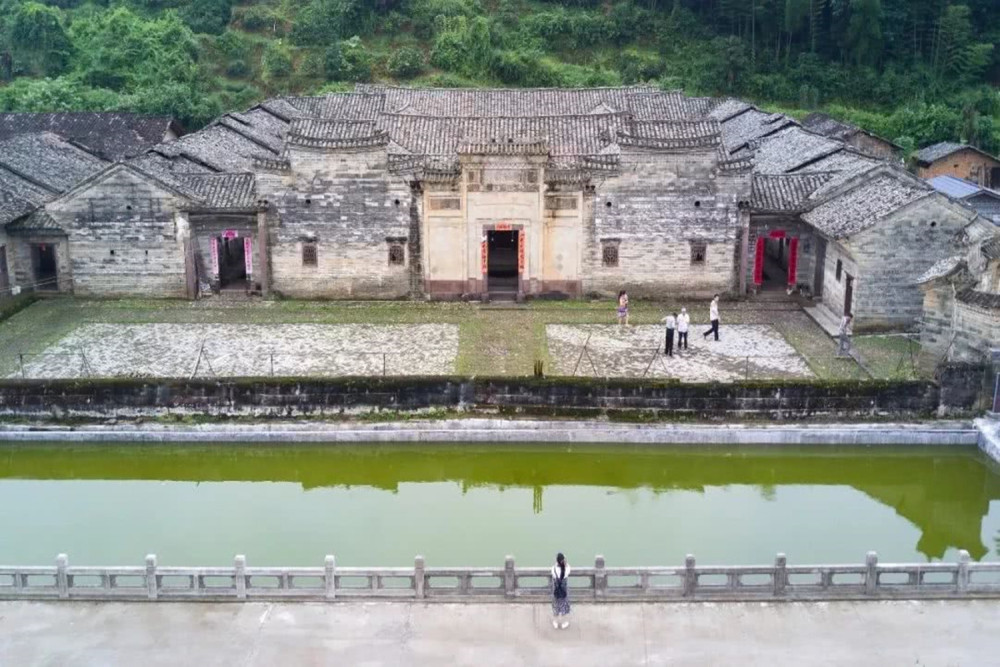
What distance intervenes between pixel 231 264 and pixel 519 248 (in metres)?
9.64

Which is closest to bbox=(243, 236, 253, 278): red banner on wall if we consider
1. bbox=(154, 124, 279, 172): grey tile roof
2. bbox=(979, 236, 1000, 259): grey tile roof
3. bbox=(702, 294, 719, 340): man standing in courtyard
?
bbox=(154, 124, 279, 172): grey tile roof

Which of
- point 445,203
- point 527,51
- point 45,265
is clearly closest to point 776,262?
point 445,203

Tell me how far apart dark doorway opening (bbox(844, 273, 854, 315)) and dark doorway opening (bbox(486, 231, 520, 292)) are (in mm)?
8949

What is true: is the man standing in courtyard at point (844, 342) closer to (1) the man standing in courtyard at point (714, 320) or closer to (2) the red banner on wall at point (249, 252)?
(1) the man standing in courtyard at point (714, 320)

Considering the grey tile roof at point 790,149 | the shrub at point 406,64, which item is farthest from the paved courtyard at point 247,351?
the shrub at point 406,64

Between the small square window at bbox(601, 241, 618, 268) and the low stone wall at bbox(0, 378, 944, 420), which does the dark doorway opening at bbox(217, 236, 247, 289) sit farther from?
the small square window at bbox(601, 241, 618, 268)

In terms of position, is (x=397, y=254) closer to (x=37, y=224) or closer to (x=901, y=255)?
(x=37, y=224)

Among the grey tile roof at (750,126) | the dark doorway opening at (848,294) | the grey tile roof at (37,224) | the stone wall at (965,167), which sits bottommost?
the dark doorway opening at (848,294)

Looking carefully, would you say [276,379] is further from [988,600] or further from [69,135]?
[69,135]

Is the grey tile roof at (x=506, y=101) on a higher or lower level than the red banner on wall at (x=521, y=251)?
higher

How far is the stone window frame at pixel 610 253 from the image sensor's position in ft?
95.6

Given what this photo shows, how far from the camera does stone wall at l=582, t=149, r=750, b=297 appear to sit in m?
28.6

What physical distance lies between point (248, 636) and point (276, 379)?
835 cm

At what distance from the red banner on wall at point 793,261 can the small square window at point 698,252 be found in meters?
2.57
